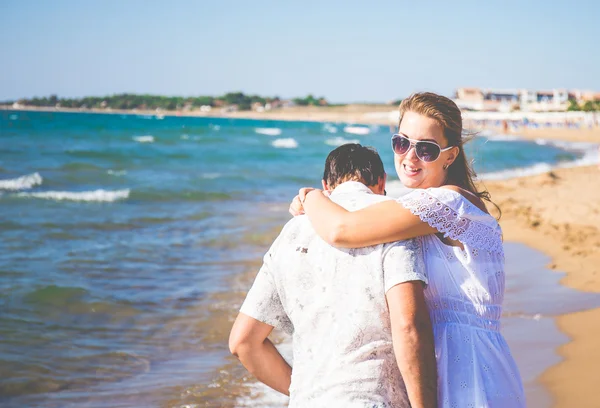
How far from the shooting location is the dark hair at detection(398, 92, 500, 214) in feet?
7.69

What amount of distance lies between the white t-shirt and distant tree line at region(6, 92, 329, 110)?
176m

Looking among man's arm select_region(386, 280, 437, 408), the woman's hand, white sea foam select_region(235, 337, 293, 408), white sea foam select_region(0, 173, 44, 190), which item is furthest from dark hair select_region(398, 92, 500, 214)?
white sea foam select_region(0, 173, 44, 190)

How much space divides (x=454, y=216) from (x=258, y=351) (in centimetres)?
93

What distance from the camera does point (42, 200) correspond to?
16.7 metres

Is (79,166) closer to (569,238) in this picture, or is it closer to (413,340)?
(569,238)

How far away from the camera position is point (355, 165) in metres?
2.34

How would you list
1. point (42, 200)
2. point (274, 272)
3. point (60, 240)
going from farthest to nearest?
point (42, 200) < point (60, 240) < point (274, 272)

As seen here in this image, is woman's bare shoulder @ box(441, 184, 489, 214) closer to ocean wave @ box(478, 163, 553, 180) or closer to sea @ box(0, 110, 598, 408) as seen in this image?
sea @ box(0, 110, 598, 408)

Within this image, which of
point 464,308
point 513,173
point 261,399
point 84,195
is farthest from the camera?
point 513,173

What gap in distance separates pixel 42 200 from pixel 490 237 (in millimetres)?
16164

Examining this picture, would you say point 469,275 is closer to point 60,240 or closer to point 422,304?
point 422,304

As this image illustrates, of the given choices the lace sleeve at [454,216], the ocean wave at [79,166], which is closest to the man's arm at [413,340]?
the lace sleeve at [454,216]

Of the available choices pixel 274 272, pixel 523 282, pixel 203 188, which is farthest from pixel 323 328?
pixel 203 188

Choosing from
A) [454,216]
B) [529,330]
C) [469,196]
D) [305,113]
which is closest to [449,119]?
[469,196]
